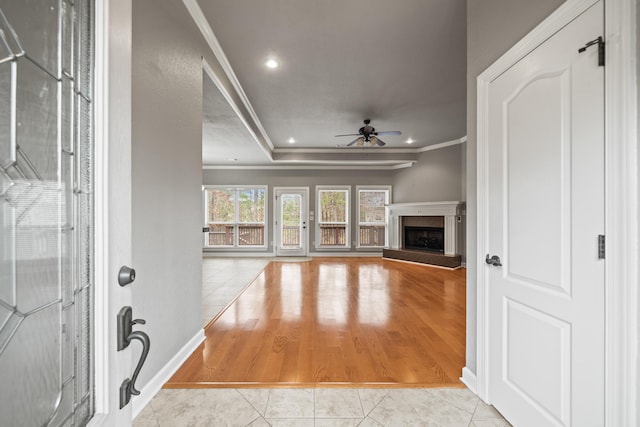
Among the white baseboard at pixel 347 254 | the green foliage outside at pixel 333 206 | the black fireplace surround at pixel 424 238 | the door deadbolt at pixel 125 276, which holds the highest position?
the green foliage outside at pixel 333 206

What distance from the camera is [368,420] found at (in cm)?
162

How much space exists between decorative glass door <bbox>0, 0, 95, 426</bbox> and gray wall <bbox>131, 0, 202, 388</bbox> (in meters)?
1.17

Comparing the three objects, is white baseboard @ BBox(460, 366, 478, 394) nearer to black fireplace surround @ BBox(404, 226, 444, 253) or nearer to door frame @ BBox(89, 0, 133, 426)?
door frame @ BBox(89, 0, 133, 426)

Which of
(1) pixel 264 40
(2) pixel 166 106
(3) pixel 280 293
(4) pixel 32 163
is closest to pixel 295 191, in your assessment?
(3) pixel 280 293

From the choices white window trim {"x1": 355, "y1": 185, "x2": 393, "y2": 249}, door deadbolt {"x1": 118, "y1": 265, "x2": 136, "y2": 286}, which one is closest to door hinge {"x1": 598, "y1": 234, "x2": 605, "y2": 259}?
door deadbolt {"x1": 118, "y1": 265, "x2": 136, "y2": 286}

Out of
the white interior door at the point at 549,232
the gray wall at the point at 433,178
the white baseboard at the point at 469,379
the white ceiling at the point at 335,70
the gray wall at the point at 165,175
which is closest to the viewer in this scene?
the white interior door at the point at 549,232

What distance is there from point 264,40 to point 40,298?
2916mm

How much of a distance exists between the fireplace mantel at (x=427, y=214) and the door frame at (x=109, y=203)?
20.6ft

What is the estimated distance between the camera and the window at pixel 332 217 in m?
7.84

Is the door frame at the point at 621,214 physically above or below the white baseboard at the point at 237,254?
above

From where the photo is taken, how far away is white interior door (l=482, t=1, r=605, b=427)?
3.86 ft

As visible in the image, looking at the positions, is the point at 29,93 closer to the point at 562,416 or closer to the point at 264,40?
the point at 562,416

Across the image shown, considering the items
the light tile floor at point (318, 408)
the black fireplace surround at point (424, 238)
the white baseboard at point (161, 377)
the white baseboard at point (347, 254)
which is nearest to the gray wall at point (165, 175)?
the white baseboard at point (161, 377)

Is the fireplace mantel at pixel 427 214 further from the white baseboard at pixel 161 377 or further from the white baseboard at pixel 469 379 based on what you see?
the white baseboard at pixel 161 377
